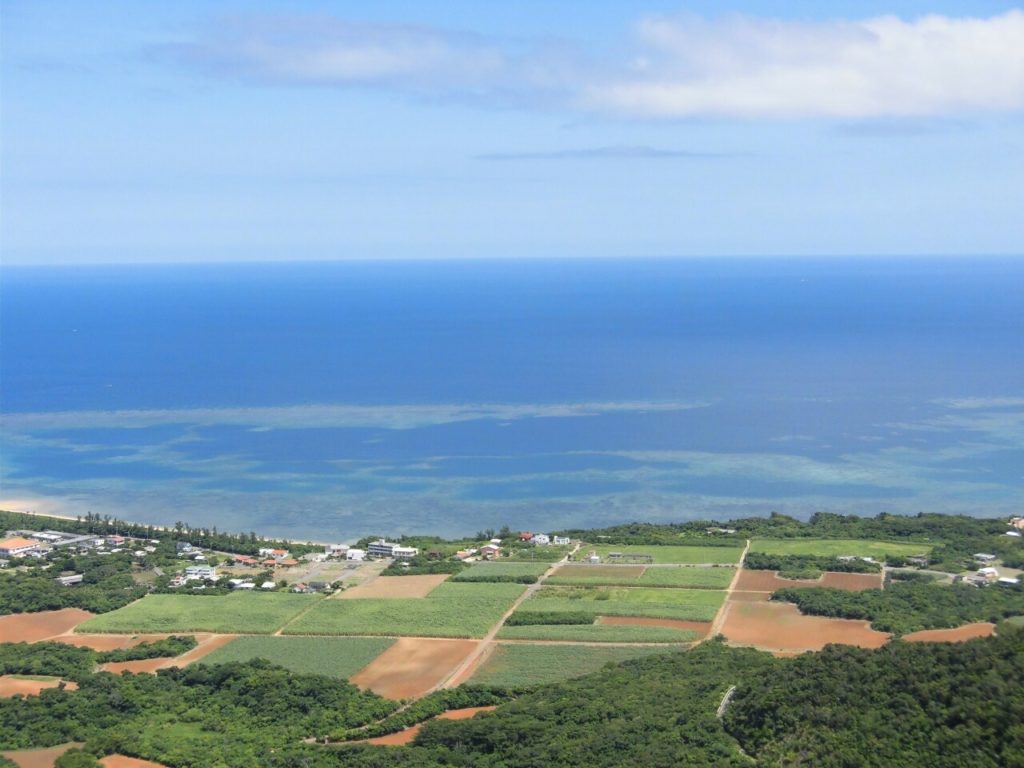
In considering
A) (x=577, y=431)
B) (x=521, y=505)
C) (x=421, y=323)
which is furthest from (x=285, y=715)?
(x=421, y=323)

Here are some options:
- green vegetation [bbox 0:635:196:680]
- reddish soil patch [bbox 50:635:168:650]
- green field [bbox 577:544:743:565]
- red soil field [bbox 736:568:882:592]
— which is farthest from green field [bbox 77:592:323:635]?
red soil field [bbox 736:568:882:592]

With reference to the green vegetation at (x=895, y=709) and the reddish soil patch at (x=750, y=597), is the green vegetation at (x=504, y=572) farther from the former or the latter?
the green vegetation at (x=895, y=709)

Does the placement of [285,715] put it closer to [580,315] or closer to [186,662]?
[186,662]

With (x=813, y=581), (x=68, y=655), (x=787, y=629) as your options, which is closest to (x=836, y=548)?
(x=813, y=581)

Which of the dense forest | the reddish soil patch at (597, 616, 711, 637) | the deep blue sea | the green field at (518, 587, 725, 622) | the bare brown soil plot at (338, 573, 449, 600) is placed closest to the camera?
the dense forest

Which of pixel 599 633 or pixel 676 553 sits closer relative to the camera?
pixel 599 633

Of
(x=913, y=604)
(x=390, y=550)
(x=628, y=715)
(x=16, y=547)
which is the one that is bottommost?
(x=16, y=547)

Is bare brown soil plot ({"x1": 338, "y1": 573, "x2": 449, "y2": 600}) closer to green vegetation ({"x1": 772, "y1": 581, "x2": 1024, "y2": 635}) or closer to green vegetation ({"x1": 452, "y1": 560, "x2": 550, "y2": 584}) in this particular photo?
green vegetation ({"x1": 452, "y1": 560, "x2": 550, "y2": 584})

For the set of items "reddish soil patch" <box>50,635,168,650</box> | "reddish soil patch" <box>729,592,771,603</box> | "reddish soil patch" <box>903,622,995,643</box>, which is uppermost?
"reddish soil patch" <box>903,622,995,643</box>

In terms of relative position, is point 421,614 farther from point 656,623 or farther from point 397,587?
point 656,623
